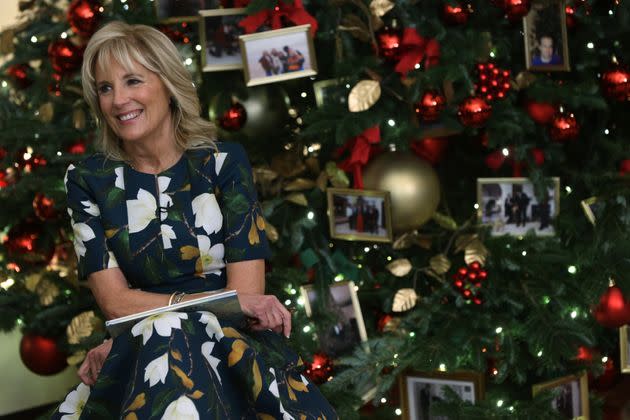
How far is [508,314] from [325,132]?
2.01ft

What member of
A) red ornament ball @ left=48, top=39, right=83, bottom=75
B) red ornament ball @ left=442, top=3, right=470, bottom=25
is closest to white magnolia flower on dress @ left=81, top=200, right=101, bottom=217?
red ornament ball @ left=48, top=39, right=83, bottom=75

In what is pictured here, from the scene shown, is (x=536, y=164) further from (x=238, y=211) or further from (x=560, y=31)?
(x=238, y=211)

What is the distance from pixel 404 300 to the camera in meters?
2.27

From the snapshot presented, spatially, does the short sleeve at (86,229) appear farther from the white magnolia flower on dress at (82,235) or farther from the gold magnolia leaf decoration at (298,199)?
the gold magnolia leaf decoration at (298,199)

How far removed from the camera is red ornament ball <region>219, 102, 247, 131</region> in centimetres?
227

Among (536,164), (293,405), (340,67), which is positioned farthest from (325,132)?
(293,405)

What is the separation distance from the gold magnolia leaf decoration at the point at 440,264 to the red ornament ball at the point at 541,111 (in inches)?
16.8

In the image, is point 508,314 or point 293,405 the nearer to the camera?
point 293,405

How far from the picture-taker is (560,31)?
7.47 feet

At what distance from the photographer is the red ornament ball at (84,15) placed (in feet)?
7.39

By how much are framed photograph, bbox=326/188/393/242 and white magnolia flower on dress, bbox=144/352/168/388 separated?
3.42ft

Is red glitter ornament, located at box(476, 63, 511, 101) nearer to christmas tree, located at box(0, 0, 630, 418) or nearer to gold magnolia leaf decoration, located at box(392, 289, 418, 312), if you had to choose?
christmas tree, located at box(0, 0, 630, 418)

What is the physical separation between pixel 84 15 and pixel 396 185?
883 millimetres

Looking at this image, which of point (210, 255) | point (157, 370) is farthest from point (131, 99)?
point (157, 370)
